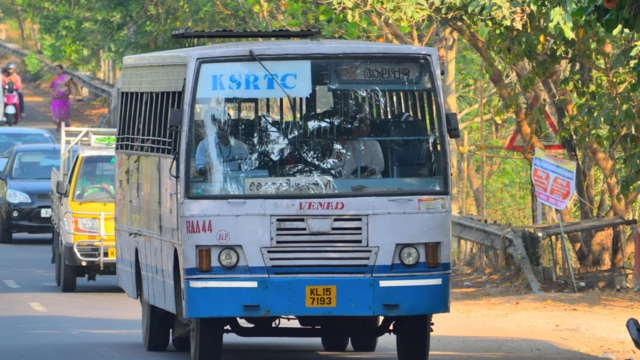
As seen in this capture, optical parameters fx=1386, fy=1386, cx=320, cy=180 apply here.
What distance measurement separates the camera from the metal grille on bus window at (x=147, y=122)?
11.2 meters

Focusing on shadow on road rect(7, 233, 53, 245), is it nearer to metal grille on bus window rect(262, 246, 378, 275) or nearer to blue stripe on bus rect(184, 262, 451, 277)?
blue stripe on bus rect(184, 262, 451, 277)

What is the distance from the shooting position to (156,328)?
42.0 feet

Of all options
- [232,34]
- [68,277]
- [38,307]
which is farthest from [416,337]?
[68,277]

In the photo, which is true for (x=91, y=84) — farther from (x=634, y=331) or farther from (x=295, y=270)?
(x=634, y=331)

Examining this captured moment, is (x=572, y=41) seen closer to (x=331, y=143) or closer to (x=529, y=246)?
(x=529, y=246)

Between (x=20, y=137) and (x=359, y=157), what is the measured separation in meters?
23.0

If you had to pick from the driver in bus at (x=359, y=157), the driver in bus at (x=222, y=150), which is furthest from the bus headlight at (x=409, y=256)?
the driver in bus at (x=222, y=150)

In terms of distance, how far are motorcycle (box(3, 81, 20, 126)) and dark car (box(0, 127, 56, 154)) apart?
399 inches

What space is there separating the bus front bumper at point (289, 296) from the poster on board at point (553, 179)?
21.2 feet

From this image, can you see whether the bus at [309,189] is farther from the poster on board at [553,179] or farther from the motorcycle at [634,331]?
the poster on board at [553,179]

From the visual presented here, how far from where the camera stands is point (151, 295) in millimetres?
12227

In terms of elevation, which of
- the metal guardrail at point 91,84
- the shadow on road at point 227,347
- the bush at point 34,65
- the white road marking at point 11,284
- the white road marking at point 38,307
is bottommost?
the shadow on road at point 227,347

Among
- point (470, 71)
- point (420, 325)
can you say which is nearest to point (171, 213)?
point (420, 325)

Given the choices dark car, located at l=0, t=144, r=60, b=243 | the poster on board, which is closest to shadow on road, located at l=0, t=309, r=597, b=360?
the poster on board
